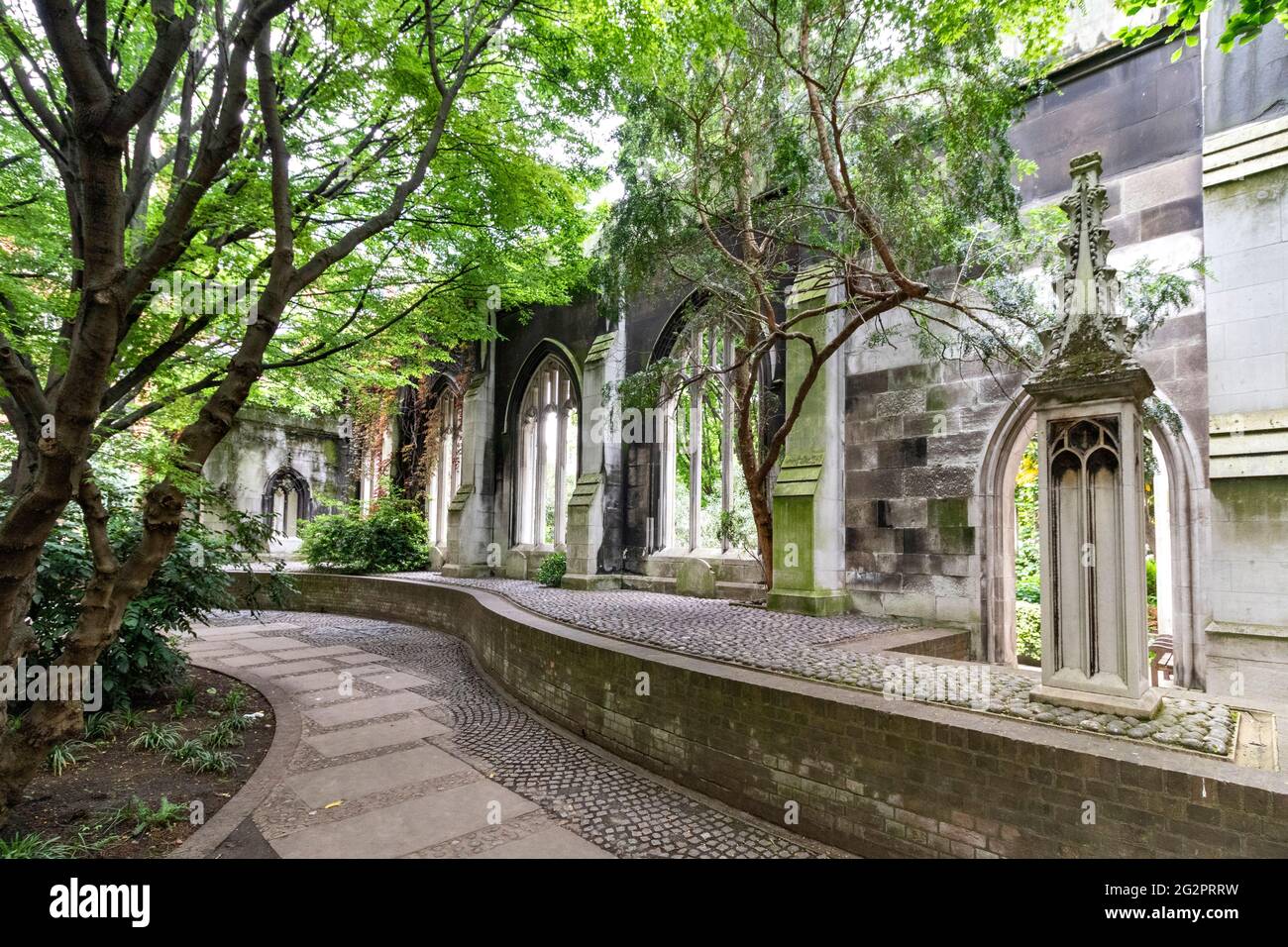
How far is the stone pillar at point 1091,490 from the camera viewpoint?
12.0ft

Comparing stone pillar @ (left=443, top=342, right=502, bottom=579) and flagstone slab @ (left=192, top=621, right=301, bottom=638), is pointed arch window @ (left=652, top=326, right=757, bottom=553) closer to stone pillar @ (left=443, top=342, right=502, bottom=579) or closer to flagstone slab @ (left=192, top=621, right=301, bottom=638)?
stone pillar @ (left=443, top=342, right=502, bottom=579)

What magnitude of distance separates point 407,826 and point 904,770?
2.92 m

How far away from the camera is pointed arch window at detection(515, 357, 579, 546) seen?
13711 mm

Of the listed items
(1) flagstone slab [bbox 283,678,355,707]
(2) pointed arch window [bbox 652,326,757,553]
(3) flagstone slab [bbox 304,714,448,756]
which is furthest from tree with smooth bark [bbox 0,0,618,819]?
(2) pointed arch window [bbox 652,326,757,553]

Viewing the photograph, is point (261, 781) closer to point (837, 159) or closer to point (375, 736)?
point (375, 736)

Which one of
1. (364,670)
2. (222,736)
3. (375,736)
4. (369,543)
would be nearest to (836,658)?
(375,736)

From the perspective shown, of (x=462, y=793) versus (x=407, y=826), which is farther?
(x=462, y=793)

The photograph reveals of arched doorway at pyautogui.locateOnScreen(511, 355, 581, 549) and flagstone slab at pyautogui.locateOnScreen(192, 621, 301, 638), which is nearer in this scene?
flagstone slab at pyautogui.locateOnScreen(192, 621, 301, 638)

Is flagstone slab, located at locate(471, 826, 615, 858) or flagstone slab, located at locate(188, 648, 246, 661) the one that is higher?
flagstone slab, located at locate(471, 826, 615, 858)

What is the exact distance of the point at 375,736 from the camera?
219 inches

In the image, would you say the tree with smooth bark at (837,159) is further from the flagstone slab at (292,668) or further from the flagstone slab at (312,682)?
the flagstone slab at (292,668)

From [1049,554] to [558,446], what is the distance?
1092 cm

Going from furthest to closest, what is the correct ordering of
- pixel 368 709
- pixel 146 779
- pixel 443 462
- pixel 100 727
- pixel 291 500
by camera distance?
pixel 291 500 → pixel 443 462 → pixel 368 709 → pixel 100 727 → pixel 146 779

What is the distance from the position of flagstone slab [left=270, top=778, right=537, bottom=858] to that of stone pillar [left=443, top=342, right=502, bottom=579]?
10.0 metres
